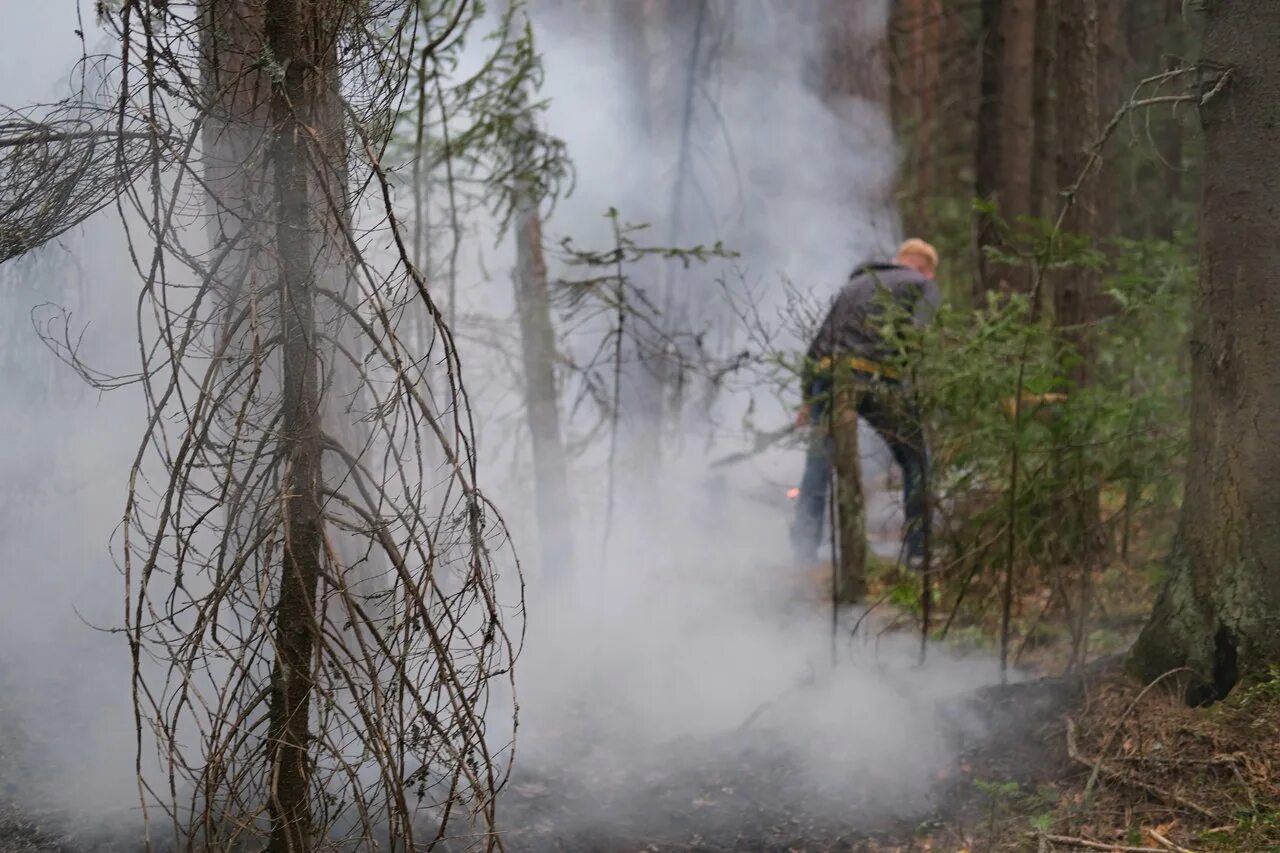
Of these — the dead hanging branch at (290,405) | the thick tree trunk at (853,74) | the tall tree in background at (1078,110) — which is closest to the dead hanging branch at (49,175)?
the dead hanging branch at (290,405)

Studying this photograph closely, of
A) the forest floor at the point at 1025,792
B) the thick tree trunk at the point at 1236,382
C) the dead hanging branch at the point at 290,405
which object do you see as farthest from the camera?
the thick tree trunk at the point at 1236,382

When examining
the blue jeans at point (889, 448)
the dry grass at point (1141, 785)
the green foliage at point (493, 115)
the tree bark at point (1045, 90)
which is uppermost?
the tree bark at point (1045, 90)

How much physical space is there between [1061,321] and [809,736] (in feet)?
13.5

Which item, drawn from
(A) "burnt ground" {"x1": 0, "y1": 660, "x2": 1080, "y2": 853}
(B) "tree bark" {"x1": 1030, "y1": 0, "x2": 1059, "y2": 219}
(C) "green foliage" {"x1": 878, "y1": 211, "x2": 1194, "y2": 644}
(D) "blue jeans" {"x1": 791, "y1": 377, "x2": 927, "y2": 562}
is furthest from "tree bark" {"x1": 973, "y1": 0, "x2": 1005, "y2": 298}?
(A) "burnt ground" {"x1": 0, "y1": 660, "x2": 1080, "y2": 853}

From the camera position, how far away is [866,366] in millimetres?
5531

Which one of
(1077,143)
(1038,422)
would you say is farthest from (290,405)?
(1077,143)

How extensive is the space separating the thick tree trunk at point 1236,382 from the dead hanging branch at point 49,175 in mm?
3401

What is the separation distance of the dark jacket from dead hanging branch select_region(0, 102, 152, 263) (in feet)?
10.7

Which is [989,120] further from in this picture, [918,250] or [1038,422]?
[1038,422]

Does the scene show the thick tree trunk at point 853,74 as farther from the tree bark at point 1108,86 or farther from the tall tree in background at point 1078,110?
the tall tree in background at point 1078,110

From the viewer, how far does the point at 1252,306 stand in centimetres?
390

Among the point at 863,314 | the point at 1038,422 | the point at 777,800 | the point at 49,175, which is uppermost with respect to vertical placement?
the point at 49,175

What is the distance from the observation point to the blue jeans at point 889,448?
18.1 ft

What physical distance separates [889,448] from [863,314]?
0.73m
